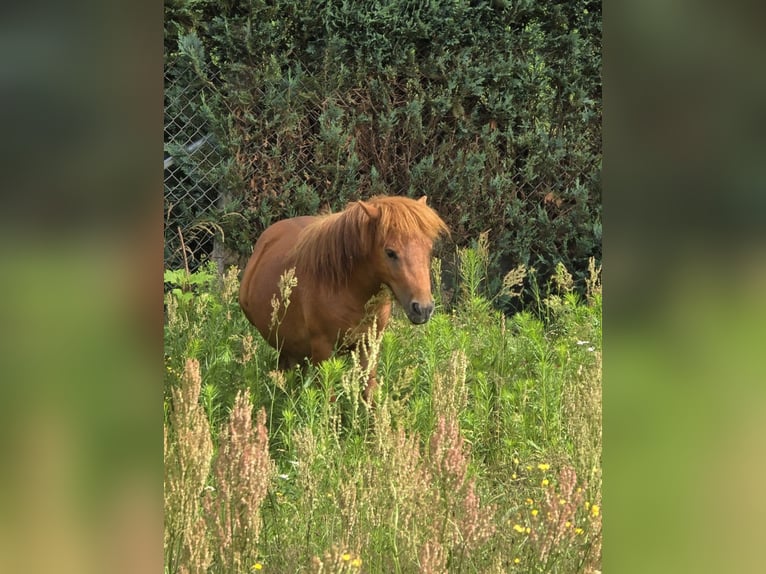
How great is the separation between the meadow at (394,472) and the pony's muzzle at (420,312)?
0.29 meters

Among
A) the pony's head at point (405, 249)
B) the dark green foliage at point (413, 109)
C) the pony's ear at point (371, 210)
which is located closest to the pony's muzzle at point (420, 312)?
the pony's head at point (405, 249)

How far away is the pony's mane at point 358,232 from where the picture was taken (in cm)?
367

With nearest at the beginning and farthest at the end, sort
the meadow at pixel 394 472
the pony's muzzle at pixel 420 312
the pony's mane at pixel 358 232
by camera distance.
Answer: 1. the meadow at pixel 394 472
2. the pony's muzzle at pixel 420 312
3. the pony's mane at pixel 358 232

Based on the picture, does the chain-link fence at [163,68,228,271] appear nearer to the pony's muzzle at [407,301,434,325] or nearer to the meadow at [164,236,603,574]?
the meadow at [164,236,603,574]

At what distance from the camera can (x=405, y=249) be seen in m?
3.65

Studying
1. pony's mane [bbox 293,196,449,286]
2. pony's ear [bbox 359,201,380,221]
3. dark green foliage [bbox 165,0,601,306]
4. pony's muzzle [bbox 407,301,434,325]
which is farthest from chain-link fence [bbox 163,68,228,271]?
pony's muzzle [bbox 407,301,434,325]

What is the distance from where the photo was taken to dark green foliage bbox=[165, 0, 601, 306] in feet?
21.2

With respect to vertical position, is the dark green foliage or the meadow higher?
the dark green foliage

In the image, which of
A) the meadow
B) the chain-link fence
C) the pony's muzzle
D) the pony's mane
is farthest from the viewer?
the chain-link fence

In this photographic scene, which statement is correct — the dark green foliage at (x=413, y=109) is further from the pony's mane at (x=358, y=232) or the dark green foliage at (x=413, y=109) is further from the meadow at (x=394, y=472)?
the pony's mane at (x=358, y=232)

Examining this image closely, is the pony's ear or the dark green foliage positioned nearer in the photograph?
the pony's ear
